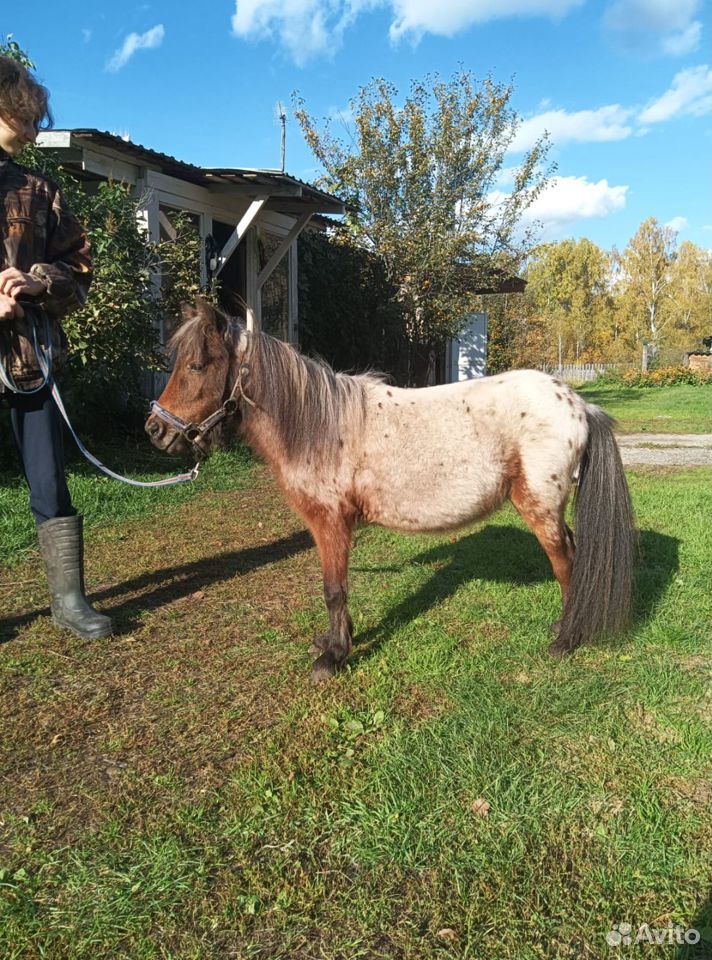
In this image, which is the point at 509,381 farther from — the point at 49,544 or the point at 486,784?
the point at 49,544

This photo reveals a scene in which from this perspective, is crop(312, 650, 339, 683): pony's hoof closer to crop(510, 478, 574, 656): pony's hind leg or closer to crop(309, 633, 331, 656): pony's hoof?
crop(309, 633, 331, 656): pony's hoof

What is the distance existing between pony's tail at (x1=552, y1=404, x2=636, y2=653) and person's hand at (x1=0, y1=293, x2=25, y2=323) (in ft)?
9.78

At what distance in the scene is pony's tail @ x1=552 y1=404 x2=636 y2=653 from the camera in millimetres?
3346

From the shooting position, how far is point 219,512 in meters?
6.49

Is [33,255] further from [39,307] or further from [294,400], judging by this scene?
[294,400]

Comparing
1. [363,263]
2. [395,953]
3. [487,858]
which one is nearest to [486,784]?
[487,858]

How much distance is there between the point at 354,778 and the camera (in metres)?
2.40

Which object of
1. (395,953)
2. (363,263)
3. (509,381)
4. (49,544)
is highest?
(363,263)

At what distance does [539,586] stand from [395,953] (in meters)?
2.96

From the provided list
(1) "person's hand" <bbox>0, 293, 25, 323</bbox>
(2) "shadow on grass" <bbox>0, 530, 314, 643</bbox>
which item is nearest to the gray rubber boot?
(2) "shadow on grass" <bbox>0, 530, 314, 643</bbox>

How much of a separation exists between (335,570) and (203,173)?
838cm

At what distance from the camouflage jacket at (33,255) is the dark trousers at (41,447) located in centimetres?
14

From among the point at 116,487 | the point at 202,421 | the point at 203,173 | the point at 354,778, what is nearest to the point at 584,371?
the point at 203,173

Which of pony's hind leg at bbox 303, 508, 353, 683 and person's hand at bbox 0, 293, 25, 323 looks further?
pony's hind leg at bbox 303, 508, 353, 683
